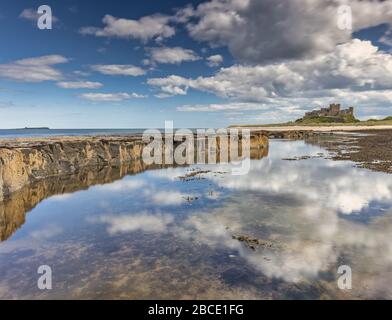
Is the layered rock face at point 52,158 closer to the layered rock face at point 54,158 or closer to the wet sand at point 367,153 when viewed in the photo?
the layered rock face at point 54,158

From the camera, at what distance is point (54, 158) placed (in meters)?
24.4

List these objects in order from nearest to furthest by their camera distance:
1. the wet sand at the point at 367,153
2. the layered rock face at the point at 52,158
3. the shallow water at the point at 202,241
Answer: the shallow water at the point at 202,241, the layered rock face at the point at 52,158, the wet sand at the point at 367,153

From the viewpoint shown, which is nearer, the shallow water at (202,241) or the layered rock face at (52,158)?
the shallow water at (202,241)

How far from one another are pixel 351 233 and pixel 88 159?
78.7ft

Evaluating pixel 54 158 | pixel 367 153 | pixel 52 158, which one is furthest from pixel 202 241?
pixel 367 153

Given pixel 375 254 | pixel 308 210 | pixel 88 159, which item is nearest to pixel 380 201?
pixel 308 210

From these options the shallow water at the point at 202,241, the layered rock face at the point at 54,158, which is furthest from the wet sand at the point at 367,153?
the layered rock face at the point at 54,158

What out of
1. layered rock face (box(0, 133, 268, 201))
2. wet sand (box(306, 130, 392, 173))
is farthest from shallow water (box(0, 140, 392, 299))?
wet sand (box(306, 130, 392, 173))

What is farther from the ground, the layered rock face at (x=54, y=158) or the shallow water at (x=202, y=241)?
the layered rock face at (x=54, y=158)

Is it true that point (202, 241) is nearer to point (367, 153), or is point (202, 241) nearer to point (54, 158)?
point (54, 158)

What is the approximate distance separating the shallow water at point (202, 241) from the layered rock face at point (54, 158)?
5.85ft

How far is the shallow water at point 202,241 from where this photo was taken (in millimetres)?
6875
